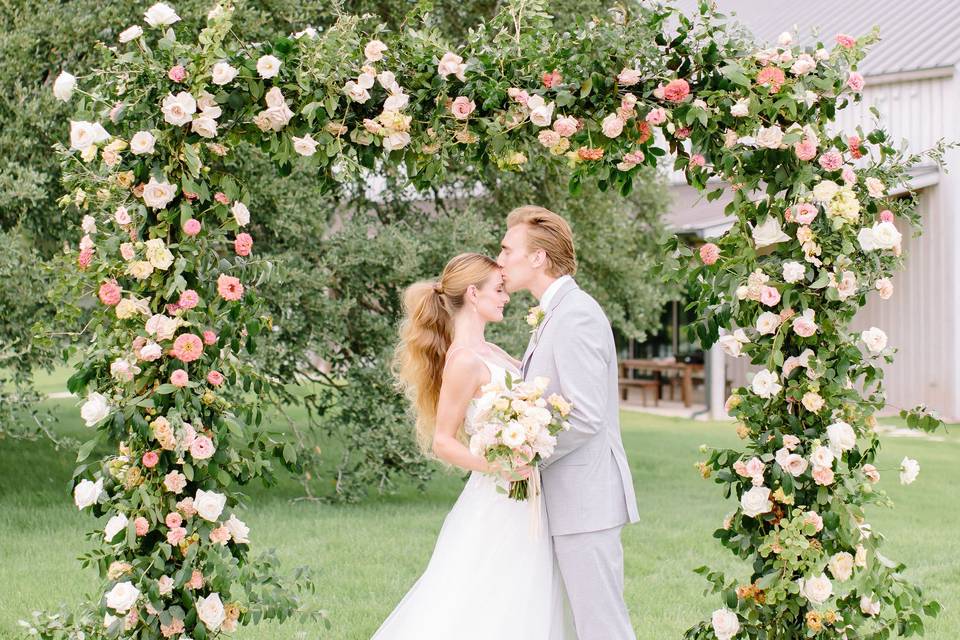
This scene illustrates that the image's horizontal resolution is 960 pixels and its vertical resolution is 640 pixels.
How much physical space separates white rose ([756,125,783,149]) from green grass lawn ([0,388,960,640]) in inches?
122

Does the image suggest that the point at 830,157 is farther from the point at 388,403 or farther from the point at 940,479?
the point at 940,479

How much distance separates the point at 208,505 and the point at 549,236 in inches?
66.3

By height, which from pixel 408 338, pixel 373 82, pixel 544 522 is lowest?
pixel 544 522

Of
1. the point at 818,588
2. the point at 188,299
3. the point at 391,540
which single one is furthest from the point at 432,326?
the point at 391,540

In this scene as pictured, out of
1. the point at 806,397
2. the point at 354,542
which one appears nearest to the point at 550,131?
the point at 806,397

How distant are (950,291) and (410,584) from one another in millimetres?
12862

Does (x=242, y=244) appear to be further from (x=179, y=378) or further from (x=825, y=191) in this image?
(x=825, y=191)

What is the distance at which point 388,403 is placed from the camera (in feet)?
31.3

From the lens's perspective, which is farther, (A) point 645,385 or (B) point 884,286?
(A) point 645,385

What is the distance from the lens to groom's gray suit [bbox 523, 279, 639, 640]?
3619 millimetres

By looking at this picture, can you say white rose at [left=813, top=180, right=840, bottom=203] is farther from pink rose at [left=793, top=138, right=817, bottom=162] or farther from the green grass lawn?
the green grass lawn

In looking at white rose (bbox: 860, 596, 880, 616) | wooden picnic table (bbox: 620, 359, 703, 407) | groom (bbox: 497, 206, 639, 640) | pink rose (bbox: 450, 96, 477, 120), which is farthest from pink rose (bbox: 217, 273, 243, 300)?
wooden picnic table (bbox: 620, 359, 703, 407)

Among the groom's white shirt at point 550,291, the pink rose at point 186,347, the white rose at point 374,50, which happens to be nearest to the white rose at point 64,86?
the pink rose at point 186,347

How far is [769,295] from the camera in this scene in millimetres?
3992
